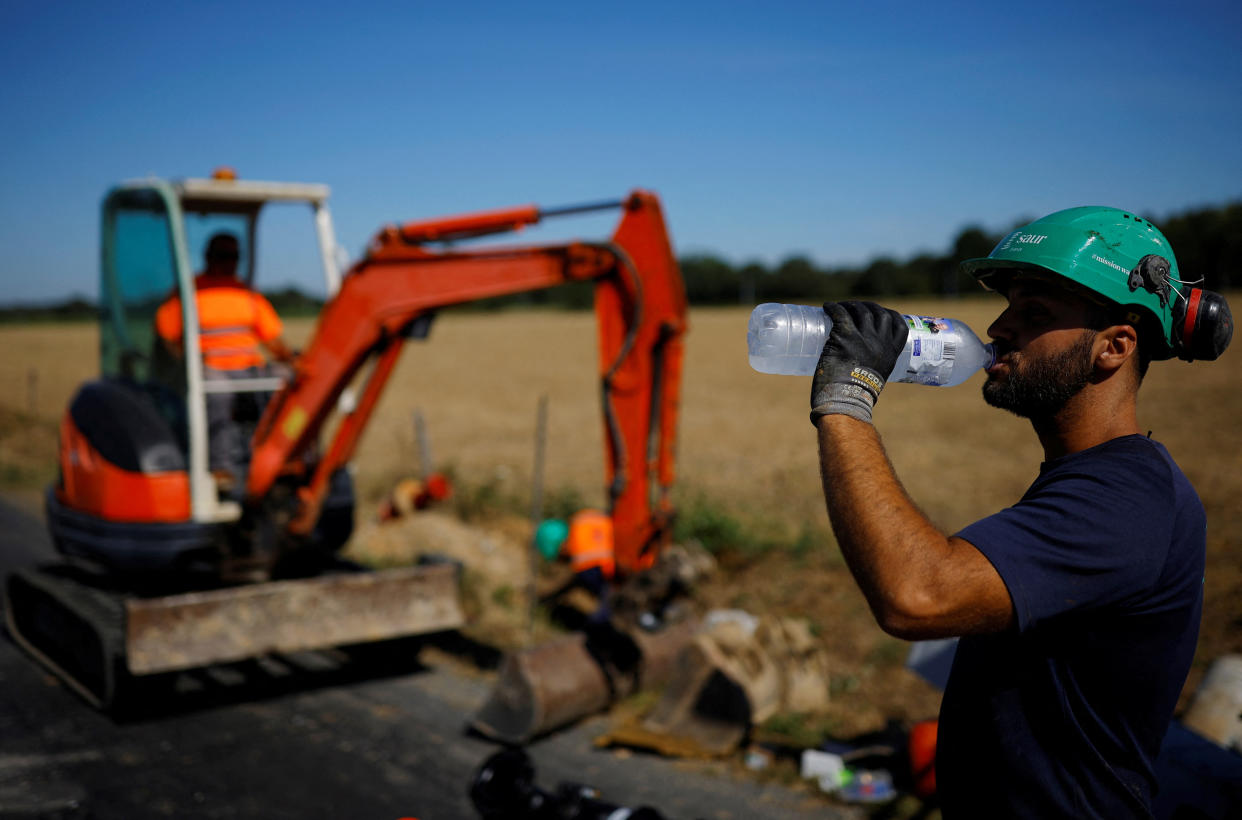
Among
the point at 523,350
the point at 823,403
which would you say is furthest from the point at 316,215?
the point at 523,350

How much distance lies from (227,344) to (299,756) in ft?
9.10

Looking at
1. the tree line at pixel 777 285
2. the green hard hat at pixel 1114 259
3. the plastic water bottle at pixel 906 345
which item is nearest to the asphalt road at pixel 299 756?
the plastic water bottle at pixel 906 345

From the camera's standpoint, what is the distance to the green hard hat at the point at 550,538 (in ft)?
25.2

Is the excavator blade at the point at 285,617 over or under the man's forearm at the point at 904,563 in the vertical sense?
under

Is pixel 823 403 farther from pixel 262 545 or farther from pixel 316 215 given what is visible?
pixel 316 215

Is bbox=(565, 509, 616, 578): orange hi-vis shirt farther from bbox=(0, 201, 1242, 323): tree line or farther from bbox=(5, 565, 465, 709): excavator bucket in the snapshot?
bbox=(0, 201, 1242, 323): tree line

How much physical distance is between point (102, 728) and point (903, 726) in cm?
458

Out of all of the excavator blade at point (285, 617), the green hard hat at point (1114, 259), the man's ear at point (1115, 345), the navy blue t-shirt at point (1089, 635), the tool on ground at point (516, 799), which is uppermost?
the green hard hat at point (1114, 259)

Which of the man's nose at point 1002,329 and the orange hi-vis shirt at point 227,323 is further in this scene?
the orange hi-vis shirt at point 227,323

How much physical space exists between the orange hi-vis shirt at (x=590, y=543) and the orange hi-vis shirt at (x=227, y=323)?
8.23 ft

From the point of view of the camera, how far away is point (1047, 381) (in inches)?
71.7

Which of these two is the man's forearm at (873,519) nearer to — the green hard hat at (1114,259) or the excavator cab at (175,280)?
the green hard hat at (1114,259)

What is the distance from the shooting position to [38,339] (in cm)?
5450

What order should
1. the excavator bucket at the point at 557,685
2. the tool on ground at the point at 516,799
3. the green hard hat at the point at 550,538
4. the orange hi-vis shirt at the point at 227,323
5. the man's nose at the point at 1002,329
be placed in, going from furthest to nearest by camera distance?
the green hard hat at the point at 550,538, the orange hi-vis shirt at the point at 227,323, the excavator bucket at the point at 557,685, the tool on ground at the point at 516,799, the man's nose at the point at 1002,329
